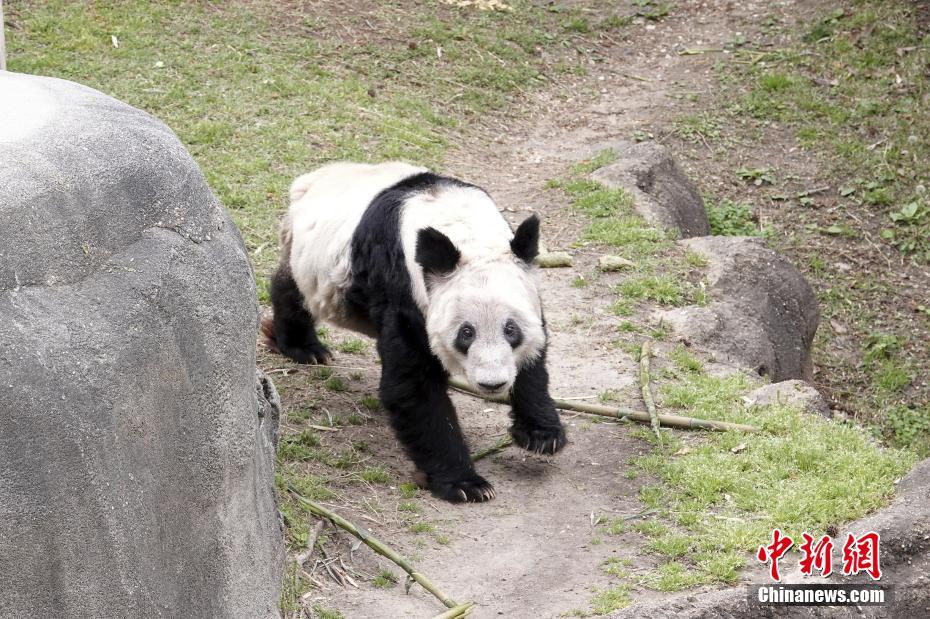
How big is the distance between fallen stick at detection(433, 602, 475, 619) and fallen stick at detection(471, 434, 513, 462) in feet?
4.88

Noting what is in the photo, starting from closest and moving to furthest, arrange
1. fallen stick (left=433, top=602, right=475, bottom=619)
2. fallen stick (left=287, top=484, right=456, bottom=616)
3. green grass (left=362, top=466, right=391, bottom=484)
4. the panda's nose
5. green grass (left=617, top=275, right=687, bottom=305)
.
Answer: fallen stick (left=433, top=602, right=475, bottom=619) < fallen stick (left=287, top=484, right=456, bottom=616) < the panda's nose < green grass (left=362, top=466, right=391, bottom=484) < green grass (left=617, top=275, right=687, bottom=305)

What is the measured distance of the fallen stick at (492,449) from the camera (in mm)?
6180

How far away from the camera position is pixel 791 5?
1552 cm

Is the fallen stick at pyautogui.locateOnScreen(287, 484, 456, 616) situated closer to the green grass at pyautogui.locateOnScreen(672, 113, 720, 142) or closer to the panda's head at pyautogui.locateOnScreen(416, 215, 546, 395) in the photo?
the panda's head at pyautogui.locateOnScreen(416, 215, 546, 395)

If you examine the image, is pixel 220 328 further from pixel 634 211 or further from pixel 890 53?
pixel 890 53

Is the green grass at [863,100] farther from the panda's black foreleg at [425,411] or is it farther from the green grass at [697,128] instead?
the panda's black foreleg at [425,411]

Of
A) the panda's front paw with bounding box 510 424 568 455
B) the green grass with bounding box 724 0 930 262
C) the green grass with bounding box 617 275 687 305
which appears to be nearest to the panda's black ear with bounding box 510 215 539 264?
the panda's front paw with bounding box 510 424 568 455

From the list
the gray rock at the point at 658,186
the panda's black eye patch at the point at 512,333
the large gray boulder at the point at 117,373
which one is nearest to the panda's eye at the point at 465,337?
the panda's black eye patch at the point at 512,333

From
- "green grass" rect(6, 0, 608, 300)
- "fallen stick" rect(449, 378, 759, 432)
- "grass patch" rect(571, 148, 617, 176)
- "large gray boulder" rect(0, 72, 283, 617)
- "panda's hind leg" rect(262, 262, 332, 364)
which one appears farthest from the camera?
"grass patch" rect(571, 148, 617, 176)

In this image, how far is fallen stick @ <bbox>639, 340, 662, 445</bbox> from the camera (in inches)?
246

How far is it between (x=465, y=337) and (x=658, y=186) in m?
5.87

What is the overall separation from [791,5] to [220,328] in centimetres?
1384

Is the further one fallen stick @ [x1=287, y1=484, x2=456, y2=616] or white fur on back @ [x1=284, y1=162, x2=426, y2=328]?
white fur on back @ [x1=284, y1=162, x2=426, y2=328]

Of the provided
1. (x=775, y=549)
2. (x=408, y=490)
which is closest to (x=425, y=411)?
(x=408, y=490)
